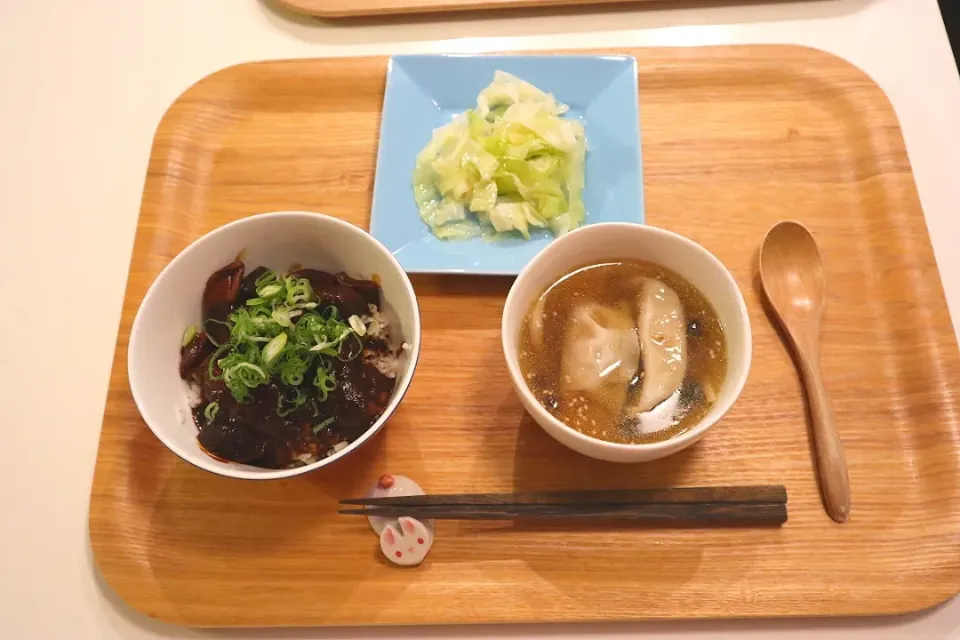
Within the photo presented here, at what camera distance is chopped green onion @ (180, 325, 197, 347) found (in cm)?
119

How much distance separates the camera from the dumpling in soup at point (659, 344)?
1143 mm

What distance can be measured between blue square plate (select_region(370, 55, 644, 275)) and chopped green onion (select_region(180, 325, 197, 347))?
43cm

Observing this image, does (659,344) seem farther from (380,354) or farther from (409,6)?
(409,6)

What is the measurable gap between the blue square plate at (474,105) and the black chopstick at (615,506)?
18.8 inches

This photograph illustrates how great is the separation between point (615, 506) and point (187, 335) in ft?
2.77

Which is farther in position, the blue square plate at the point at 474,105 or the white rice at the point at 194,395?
the blue square plate at the point at 474,105

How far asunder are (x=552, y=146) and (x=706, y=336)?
2.00ft

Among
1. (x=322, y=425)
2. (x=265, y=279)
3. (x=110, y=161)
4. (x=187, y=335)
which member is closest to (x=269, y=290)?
(x=265, y=279)

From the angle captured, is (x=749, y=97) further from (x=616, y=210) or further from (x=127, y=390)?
→ (x=127, y=390)

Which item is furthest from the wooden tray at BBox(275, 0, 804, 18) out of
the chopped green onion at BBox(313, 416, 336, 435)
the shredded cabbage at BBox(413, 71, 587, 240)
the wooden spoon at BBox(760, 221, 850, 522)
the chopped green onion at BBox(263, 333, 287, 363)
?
the chopped green onion at BBox(313, 416, 336, 435)

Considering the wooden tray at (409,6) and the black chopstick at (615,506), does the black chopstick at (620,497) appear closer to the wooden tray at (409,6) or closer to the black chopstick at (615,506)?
the black chopstick at (615,506)

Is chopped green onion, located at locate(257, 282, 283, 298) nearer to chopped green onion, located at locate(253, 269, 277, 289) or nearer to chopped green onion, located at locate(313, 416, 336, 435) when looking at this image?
chopped green onion, located at locate(253, 269, 277, 289)

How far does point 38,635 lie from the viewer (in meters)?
1.19

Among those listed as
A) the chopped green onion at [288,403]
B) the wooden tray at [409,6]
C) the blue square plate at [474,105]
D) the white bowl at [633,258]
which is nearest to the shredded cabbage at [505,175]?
the blue square plate at [474,105]
